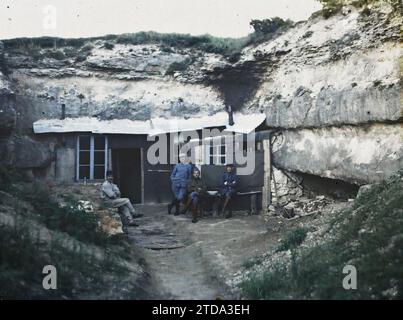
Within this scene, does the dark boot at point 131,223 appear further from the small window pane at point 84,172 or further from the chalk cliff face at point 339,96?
the chalk cliff face at point 339,96

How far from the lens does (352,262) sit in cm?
555

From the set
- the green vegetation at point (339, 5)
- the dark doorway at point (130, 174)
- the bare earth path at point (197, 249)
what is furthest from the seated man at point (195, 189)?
the green vegetation at point (339, 5)

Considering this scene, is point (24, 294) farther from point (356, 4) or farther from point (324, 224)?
point (356, 4)

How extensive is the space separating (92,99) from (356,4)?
9.22m

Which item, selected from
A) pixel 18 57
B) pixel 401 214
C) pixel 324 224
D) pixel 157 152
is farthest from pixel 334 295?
pixel 18 57

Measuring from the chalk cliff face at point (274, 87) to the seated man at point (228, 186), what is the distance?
5.57 feet

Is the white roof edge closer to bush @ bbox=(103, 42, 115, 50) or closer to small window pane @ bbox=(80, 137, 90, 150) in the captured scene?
small window pane @ bbox=(80, 137, 90, 150)

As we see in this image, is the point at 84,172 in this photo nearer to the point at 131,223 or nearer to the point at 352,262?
the point at 131,223

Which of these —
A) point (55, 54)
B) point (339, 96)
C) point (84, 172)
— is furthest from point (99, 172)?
point (339, 96)

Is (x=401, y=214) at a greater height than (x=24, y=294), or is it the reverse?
(x=401, y=214)

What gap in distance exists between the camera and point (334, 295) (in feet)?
16.4

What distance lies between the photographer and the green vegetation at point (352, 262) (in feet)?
16.1

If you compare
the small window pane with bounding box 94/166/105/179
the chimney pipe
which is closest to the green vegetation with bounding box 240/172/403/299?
the chimney pipe

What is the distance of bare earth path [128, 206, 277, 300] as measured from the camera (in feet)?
22.0
